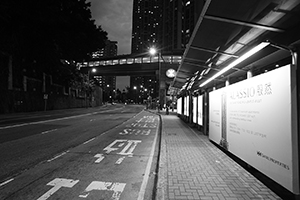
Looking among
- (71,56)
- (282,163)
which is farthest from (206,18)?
(71,56)

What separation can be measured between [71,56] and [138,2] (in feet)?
543

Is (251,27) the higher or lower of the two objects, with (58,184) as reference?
higher

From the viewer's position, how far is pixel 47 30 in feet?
78.4

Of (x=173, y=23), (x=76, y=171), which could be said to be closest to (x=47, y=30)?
(x=76, y=171)

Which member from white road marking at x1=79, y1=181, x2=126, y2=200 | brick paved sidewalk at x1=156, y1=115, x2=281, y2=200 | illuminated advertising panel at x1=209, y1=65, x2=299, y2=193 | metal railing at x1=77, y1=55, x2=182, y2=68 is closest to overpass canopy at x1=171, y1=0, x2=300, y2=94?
illuminated advertising panel at x1=209, y1=65, x2=299, y2=193

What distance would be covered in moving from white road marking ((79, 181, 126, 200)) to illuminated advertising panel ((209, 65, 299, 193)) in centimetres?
307

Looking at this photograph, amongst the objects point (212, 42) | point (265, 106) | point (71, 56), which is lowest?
point (265, 106)

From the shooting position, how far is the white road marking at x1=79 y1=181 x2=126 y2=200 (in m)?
3.71

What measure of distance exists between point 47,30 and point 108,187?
83.5 feet

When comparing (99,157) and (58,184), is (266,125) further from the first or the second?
(99,157)

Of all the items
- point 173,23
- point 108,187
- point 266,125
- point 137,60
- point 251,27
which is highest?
point 173,23

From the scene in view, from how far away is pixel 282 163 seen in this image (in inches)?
136

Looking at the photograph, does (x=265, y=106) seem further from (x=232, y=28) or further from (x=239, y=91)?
(x=232, y=28)

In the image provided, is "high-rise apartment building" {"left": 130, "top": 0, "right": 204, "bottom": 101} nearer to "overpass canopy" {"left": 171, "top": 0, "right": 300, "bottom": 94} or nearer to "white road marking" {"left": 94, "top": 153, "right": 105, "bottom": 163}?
"white road marking" {"left": 94, "top": 153, "right": 105, "bottom": 163}
